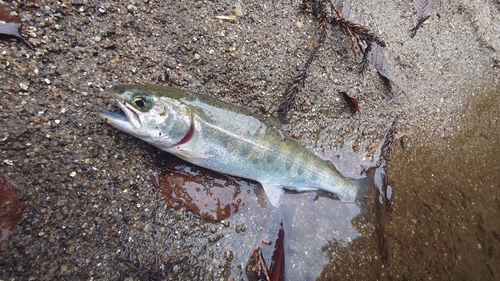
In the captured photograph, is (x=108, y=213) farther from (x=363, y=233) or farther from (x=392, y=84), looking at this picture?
(x=392, y=84)

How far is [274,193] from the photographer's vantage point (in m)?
3.64

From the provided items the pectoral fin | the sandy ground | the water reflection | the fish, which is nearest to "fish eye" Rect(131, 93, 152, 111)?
the fish

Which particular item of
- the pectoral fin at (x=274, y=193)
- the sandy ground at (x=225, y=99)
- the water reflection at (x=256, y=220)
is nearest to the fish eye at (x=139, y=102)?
the sandy ground at (x=225, y=99)

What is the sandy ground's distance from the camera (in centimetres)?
277

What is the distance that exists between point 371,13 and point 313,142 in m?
2.43

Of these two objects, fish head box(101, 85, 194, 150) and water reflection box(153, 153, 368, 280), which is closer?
fish head box(101, 85, 194, 150)

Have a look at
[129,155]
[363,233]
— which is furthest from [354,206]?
[129,155]

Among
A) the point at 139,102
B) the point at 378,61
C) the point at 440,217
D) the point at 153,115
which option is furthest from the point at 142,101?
the point at 440,217

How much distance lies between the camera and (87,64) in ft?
10.2

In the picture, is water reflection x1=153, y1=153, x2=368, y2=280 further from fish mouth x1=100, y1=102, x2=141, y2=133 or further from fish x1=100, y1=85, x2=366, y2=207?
fish mouth x1=100, y1=102, x2=141, y2=133

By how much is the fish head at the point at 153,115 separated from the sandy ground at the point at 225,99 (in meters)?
0.33

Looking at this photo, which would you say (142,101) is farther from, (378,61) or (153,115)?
(378,61)

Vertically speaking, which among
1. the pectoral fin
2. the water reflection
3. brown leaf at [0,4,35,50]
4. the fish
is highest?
brown leaf at [0,4,35,50]

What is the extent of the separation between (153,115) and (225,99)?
1059mm
